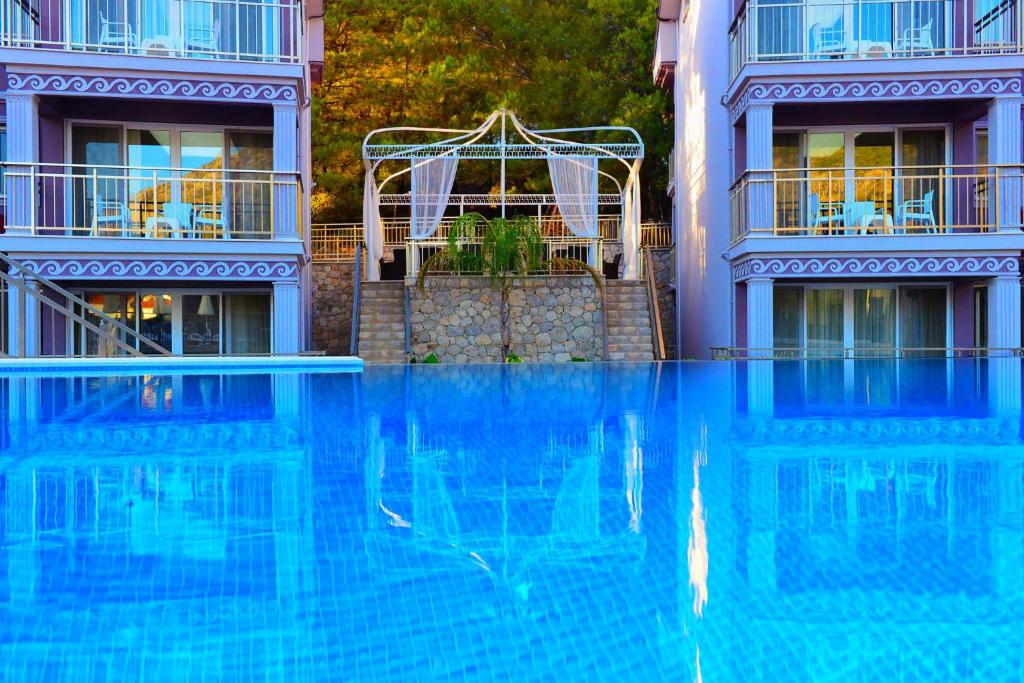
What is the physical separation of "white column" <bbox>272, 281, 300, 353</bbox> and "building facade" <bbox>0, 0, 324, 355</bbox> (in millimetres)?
17

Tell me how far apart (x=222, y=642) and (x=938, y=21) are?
1704 centimetres

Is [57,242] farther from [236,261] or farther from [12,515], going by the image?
[12,515]

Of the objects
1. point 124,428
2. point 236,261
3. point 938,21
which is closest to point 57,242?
point 236,261

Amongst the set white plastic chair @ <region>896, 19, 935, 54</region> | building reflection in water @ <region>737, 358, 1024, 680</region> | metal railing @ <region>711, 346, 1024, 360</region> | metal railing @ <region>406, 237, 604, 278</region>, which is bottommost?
building reflection in water @ <region>737, 358, 1024, 680</region>

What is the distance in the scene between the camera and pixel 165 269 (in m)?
15.2

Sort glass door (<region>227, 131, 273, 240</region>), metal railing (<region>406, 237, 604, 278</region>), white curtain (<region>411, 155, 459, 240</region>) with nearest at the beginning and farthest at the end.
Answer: glass door (<region>227, 131, 273, 240</region>), metal railing (<region>406, 237, 604, 278</region>), white curtain (<region>411, 155, 459, 240</region>)

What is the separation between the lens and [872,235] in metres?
15.2

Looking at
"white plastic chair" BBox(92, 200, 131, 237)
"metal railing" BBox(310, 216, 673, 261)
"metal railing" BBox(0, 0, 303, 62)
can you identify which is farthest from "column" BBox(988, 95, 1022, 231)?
"white plastic chair" BBox(92, 200, 131, 237)

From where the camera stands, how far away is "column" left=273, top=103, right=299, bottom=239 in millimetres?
15656

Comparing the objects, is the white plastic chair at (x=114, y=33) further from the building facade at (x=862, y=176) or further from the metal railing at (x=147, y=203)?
the building facade at (x=862, y=176)

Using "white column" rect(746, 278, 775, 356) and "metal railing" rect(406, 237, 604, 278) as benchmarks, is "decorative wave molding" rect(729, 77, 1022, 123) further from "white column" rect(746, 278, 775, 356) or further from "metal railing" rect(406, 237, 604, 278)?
"metal railing" rect(406, 237, 604, 278)

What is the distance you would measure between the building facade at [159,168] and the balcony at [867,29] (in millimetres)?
7191

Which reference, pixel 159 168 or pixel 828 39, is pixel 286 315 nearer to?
pixel 159 168

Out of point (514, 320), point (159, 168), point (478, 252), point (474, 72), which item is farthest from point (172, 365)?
point (474, 72)
